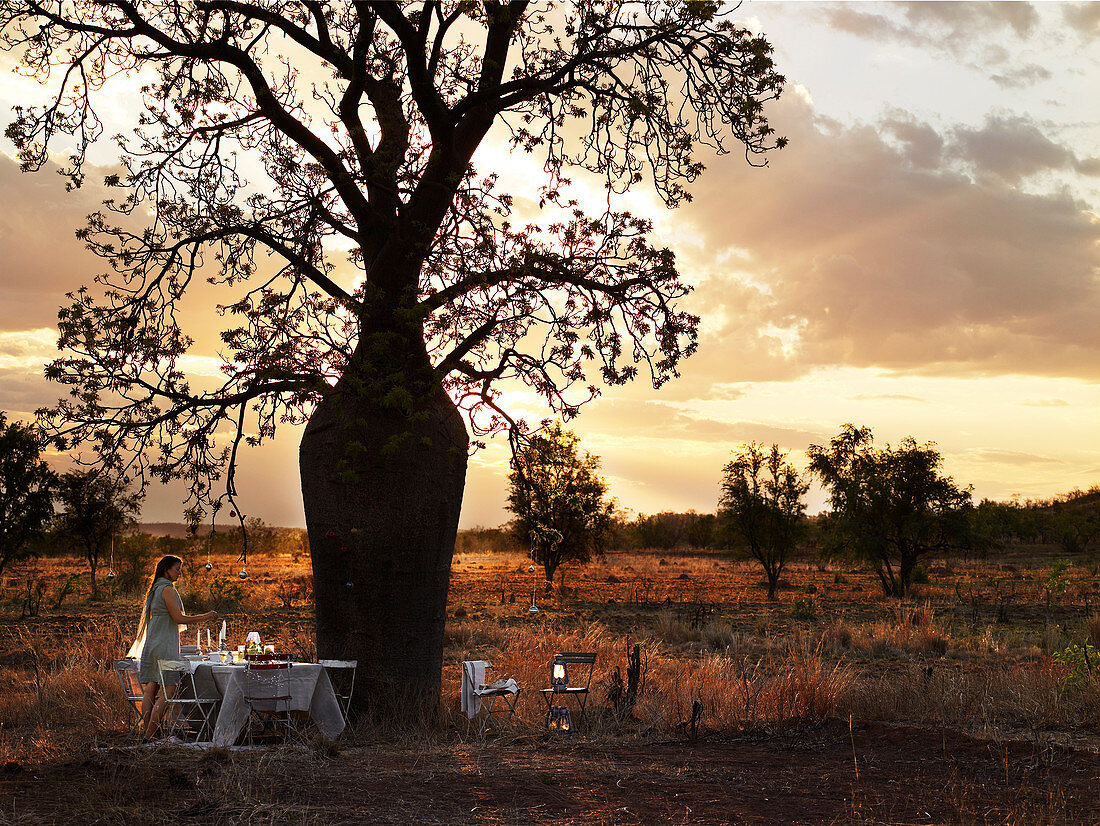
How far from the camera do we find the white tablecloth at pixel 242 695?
8.16 metres

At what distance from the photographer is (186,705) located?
9023 millimetres

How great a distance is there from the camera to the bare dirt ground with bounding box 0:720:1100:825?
582cm

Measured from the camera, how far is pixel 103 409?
9.61 m

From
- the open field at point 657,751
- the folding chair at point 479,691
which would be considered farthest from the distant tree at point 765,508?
the folding chair at point 479,691

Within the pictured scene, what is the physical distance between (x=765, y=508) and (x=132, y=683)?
84.0 feet

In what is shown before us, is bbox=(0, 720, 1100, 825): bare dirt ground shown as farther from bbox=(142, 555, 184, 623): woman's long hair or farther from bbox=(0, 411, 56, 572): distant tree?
bbox=(0, 411, 56, 572): distant tree

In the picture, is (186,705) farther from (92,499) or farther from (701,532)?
(701,532)

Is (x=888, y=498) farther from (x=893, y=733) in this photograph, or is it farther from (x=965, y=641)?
(x=893, y=733)

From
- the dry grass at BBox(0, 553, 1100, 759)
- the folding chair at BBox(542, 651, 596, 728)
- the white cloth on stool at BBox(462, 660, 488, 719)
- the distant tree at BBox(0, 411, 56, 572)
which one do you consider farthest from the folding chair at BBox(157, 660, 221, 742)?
the distant tree at BBox(0, 411, 56, 572)

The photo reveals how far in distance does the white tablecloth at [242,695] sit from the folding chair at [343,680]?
23cm

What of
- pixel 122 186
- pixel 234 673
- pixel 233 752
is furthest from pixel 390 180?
pixel 233 752

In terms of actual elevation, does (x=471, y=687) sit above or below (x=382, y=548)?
below

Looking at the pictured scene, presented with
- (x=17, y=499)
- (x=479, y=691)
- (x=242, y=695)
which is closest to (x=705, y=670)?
(x=479, y=691)

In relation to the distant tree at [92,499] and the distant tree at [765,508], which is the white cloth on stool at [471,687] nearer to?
the distant tree at [92,499]
